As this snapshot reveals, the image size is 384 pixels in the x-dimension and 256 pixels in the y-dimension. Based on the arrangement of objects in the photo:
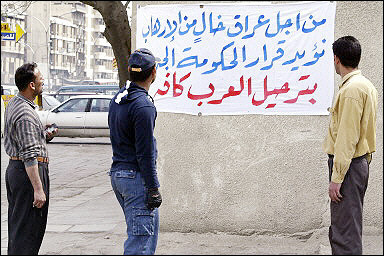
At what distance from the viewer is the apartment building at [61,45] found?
363ft

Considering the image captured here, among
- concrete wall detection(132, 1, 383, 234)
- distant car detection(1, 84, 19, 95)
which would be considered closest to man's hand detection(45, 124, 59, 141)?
concrete wall detection(132, 1, 383, 234)

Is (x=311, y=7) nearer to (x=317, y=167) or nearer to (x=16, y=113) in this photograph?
(x=317, y=167)

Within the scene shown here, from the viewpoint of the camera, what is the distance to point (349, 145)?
459cm

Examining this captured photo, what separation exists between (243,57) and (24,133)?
2.36 metres

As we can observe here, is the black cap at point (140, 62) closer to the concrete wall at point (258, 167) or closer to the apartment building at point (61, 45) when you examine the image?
the concrete wall at point (258, 167)

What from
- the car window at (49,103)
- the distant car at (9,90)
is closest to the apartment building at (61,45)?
the distant car at (9,90)

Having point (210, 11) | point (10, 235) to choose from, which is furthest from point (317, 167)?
point (10, 235)

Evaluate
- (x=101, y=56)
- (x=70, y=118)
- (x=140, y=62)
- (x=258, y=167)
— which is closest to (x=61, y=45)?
(x=101, y=56)

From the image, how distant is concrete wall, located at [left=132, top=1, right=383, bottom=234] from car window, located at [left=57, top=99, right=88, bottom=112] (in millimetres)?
15100

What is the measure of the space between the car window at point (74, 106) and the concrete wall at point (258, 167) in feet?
49.5

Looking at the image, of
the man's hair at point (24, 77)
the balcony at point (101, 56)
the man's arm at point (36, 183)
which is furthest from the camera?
the balcony at point (101, 56)

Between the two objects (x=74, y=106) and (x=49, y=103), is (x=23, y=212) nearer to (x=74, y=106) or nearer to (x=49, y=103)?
(x=74, y=106)

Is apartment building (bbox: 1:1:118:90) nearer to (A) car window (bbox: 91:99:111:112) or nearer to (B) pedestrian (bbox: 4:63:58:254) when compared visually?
(A) car window (bbox: 91:99:111:112)

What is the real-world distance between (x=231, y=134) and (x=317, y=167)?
2.64 feet
